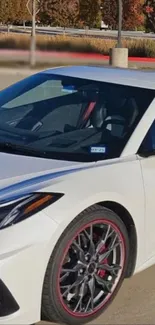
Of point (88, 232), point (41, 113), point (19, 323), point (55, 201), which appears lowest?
point (19, 323)

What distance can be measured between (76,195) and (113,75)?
1.44 metres

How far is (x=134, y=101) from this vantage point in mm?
4137

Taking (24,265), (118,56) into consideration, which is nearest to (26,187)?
(24,265)

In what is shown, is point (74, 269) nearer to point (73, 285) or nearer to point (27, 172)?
point (73, 285)

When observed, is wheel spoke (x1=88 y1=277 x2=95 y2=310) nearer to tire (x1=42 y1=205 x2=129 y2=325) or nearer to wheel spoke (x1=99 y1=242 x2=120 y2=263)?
tire (x1=42 y1=205 x2=129 y2=325)

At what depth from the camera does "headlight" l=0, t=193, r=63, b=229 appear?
3.15 m

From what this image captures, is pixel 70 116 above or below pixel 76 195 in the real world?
above

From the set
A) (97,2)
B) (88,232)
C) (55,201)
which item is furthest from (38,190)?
(97,2)

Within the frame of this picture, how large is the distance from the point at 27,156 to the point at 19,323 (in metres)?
1.11

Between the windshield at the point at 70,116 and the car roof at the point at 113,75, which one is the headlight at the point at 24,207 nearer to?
the windshield at the point at 70,116

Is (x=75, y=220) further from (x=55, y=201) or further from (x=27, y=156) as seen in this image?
(x=27, y=156)

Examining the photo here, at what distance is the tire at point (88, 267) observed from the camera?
10.6ft

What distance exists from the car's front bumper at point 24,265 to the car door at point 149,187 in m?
0.84

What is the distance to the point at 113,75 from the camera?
4465mm
